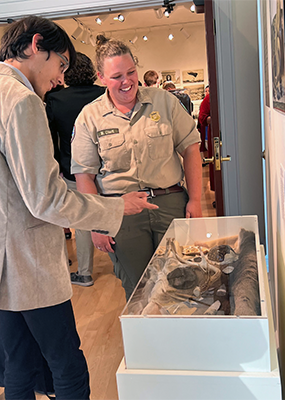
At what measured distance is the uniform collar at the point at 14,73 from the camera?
1385mm

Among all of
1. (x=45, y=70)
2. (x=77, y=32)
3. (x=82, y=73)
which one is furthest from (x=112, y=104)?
(x=77, y=32)

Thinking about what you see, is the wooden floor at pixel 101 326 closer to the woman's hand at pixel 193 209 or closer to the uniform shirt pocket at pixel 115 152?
the woman's hand at pixel 193 209

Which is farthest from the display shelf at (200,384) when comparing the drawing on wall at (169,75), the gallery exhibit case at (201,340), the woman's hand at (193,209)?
the drawing on wall at (169,75)

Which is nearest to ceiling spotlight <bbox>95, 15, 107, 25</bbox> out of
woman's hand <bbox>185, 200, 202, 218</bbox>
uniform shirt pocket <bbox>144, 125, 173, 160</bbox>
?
uniform shirt pocket <bbox>144, 125, 173, 160</bbox>

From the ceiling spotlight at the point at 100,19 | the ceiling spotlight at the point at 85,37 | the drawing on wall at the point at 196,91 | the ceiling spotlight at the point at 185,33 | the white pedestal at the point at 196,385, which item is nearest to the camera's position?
the white pedestal at the point at 196,385

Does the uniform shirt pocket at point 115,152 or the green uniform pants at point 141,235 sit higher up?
the uniform shirt pocket at point 115,152

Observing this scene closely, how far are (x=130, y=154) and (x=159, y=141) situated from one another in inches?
6.1

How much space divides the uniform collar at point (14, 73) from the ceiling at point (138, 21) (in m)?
7.00

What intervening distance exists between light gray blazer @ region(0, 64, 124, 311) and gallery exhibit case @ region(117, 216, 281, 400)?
0.35 m

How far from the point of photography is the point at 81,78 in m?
3.13

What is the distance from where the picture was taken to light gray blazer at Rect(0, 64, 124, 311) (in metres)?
1.29

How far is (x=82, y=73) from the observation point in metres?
3.09

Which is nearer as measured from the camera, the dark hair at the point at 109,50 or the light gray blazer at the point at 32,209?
the light gray blazer at the point at 32,209

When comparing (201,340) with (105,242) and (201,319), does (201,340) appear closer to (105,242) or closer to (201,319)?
(201,319)
